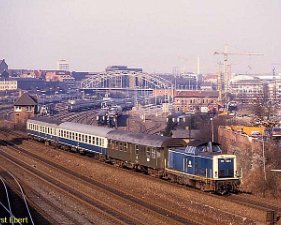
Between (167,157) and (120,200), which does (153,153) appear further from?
(120,200)

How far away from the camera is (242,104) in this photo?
11231 centimetres

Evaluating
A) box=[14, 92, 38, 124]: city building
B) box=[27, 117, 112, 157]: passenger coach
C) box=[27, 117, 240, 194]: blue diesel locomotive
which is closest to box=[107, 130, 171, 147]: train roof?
box=[27, 117, 240, 194]: blue diesel locomotive

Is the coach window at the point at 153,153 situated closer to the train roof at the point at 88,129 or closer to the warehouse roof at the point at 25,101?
the train roof at the point at 88,129

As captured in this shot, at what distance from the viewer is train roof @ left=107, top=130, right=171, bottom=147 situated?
3044 centimetres

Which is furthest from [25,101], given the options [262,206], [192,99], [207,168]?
[262,206]

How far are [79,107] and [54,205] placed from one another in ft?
342

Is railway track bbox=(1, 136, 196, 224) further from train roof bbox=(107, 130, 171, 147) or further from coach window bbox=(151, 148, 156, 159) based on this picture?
A: train roof bbox=(107, 130, 171, 147)

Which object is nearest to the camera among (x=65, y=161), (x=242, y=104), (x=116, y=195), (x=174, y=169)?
(x=116, y=195)

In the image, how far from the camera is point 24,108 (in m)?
92.0

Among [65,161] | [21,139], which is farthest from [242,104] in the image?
[65,161]

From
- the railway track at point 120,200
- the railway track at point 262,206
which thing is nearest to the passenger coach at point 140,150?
the railway track at point 120,200

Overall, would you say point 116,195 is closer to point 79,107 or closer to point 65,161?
point 65,161

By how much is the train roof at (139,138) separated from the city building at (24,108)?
180 ft

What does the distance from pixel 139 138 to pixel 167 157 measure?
4049mm
